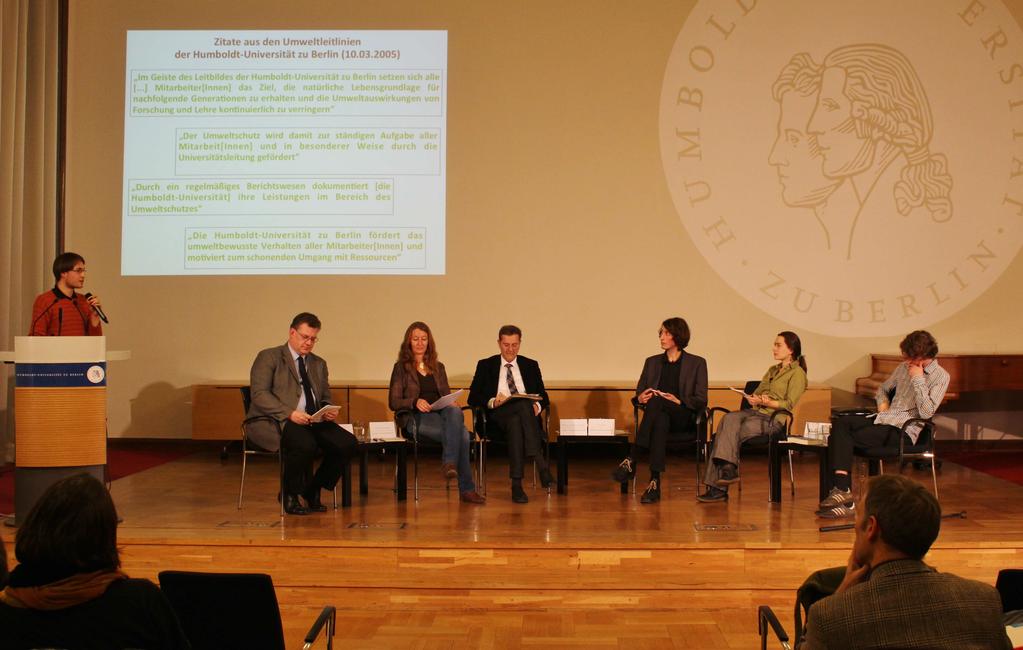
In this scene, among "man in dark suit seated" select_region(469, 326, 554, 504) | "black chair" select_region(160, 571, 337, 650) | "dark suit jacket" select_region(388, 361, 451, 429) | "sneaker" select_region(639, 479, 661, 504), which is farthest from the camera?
"dark suit jacket" select_region(388, 361, 451, 429)

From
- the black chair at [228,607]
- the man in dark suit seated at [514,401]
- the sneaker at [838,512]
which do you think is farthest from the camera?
the man in dark suit seated at [514,401]

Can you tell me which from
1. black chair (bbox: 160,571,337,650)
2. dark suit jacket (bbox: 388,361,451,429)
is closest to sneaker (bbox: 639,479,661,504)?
dark suit jacket (bbox: 388,361,451,429)

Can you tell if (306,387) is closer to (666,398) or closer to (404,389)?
(404,389)

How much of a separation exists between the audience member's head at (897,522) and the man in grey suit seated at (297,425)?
365 cm

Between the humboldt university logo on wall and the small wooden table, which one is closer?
the small wooden table

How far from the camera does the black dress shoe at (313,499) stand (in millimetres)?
5168

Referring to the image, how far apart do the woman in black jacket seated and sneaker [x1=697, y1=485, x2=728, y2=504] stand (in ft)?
0.84

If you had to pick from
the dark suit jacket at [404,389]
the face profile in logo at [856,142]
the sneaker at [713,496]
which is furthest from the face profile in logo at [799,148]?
the dark suit jacket at [404,389]

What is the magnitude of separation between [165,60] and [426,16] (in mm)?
2054

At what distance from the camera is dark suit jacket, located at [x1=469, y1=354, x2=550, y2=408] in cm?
592

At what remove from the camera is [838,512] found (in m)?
4.94

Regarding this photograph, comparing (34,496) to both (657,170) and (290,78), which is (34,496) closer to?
(290,78)

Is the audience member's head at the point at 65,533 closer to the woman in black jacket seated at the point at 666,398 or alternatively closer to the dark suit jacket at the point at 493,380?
the woman in black jacket seated at the point at 666,398

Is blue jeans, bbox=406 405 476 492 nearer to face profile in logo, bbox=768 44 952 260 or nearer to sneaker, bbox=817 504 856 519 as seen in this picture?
sneaker, bbox=817 504 856 519
